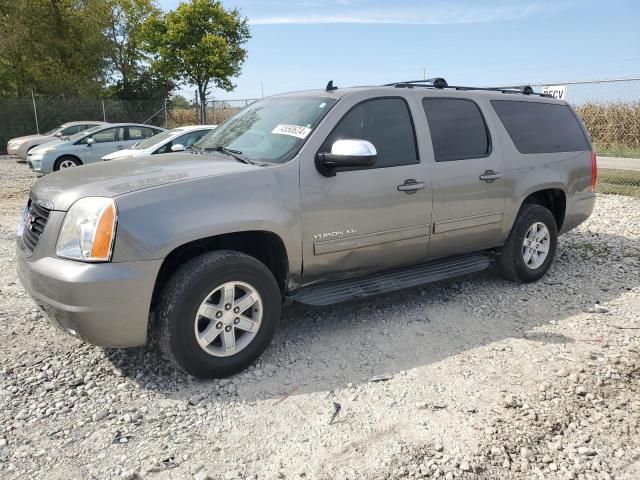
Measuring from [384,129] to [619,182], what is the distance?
30.4 ft

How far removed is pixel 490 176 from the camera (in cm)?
475

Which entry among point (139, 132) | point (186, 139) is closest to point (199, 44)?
point (139, 132)

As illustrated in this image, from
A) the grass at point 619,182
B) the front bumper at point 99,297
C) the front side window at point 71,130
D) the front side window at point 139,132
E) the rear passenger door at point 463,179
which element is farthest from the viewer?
the front side window at point 71,130

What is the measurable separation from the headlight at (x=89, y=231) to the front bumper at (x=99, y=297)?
0.06 m

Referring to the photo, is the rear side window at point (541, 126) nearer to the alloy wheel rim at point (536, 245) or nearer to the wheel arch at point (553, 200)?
the wheel arch at point (553, 200)

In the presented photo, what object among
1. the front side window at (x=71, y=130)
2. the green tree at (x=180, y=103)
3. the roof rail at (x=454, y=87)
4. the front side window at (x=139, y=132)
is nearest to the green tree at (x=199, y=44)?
the green tree at (x=180, y=103)

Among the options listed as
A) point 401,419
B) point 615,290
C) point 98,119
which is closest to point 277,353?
point 401,419

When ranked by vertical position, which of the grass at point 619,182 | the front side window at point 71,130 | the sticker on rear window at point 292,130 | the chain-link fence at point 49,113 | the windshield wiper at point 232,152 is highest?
the chain-link fence at point 49,113

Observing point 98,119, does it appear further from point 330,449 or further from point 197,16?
point 330,449

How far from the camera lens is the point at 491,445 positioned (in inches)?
111

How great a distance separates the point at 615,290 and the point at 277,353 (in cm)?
349

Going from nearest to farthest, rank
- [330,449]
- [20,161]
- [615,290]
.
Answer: [330,449] < [615,290] < [20,161]

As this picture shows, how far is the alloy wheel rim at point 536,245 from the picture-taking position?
5.29 meters

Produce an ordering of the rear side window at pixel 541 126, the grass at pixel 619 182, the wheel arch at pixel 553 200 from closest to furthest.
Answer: the rear side window at pixel 541 126, the wheel arch at pixel 553 200, the grass at pixel 619 182
